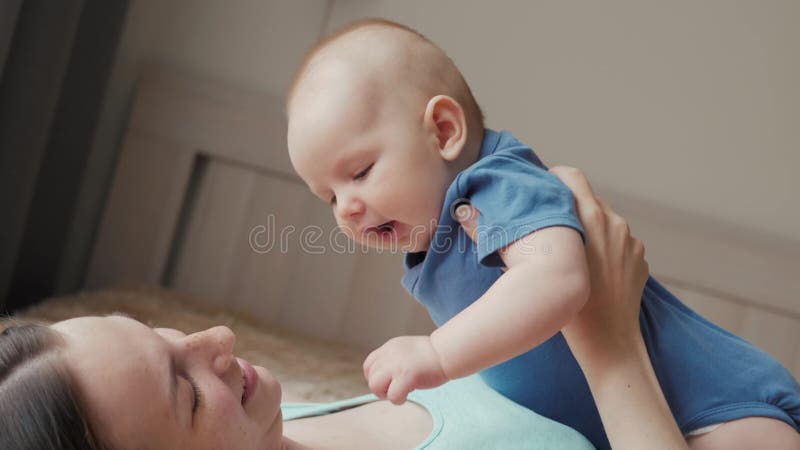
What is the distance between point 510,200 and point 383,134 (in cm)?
17

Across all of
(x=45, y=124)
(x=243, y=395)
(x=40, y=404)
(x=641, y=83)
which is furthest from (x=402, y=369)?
(x=641, y=83)


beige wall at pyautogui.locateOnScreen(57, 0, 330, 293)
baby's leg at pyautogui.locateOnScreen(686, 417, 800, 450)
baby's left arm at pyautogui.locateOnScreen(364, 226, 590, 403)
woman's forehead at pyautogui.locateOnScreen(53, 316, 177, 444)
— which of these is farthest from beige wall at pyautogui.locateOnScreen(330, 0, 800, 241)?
woman's forehead at pyautogui.locateOnScreen(53, 316, 177, 444)

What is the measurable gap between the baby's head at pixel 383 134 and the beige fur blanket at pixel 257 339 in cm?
67

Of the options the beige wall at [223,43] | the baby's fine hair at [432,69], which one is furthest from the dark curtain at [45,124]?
the baby's fine hair at [432,69]

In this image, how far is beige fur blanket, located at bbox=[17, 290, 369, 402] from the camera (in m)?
1.71

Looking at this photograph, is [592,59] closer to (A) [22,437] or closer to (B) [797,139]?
(B) [797,139]

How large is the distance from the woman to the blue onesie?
0.05 meters

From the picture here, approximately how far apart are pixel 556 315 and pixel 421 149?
0.84 feet

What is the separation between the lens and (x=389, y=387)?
0.77 meters

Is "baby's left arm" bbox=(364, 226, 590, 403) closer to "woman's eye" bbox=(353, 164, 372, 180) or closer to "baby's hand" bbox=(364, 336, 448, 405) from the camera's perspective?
"baby's hand" bbox=(364, 336, 448, 405)

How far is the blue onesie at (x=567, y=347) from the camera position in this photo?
2.99ft

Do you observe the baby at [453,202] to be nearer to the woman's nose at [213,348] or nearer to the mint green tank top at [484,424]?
the mint green tank top at [484,424]

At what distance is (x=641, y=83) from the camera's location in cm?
227

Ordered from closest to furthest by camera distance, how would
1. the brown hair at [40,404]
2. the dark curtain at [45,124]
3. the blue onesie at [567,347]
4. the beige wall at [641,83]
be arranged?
1. the brown hair at [40,404]
2. the blue onesie at [567,347]
3. the dark curtain at [45,124]
4. the beige wall at [641,83]
